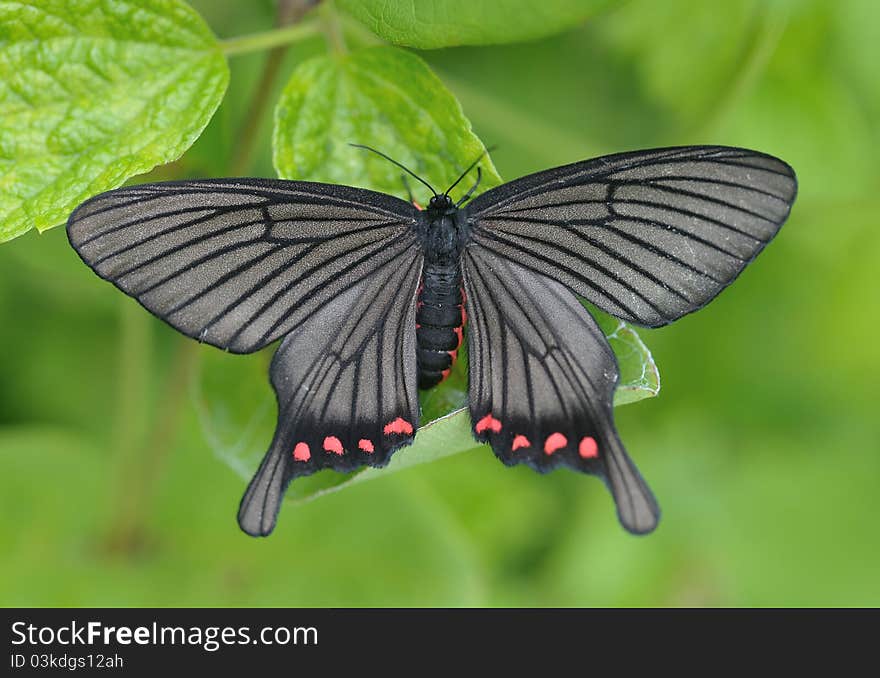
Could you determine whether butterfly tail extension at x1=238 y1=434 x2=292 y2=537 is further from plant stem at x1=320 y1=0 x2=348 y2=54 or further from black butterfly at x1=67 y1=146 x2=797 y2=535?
plant stem at x1=320 y1=0 x2=348 y2=54

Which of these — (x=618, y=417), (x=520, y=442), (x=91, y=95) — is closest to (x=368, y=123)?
(x=91, y=95)

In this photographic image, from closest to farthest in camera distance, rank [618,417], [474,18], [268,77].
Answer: [474,18] → [268,77] → [618,417]

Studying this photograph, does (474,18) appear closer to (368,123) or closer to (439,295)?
(368,123)

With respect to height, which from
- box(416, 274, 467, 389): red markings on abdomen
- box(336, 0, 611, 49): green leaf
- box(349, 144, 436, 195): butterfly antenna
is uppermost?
box(336, 0, 611, 49): green leaf

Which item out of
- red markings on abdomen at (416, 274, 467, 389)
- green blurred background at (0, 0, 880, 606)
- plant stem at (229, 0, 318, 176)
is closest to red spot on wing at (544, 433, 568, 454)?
red markings on abdomen at (416, 274, 467, 389)

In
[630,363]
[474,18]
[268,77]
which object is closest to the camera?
[474,18]

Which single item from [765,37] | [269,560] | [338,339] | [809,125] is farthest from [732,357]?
[338,339]

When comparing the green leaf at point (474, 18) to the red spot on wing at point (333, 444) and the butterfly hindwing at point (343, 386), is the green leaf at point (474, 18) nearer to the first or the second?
the butterfly hindwing at point (343, 386)
